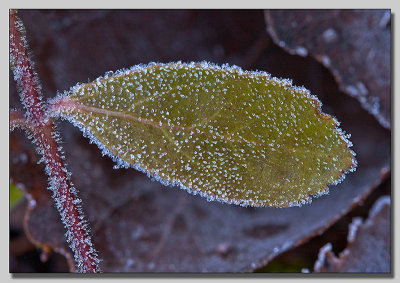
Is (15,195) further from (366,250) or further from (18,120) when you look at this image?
(366,250)

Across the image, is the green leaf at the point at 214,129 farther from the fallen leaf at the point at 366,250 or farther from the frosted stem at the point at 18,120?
the fallen leaf at the point at 366,250

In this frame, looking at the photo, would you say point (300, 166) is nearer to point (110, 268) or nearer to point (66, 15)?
point (110, 268)

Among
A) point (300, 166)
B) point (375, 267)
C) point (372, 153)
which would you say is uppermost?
point (372, 153)

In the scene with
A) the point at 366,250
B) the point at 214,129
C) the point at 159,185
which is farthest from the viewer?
the point at 159,185

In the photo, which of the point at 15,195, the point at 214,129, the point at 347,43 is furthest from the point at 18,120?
the point at 347,43

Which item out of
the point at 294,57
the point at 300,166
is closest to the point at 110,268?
the point at 300,166

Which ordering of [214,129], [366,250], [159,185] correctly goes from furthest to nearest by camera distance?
1. [159,185]
2. [366,250]
3. [214,129]
